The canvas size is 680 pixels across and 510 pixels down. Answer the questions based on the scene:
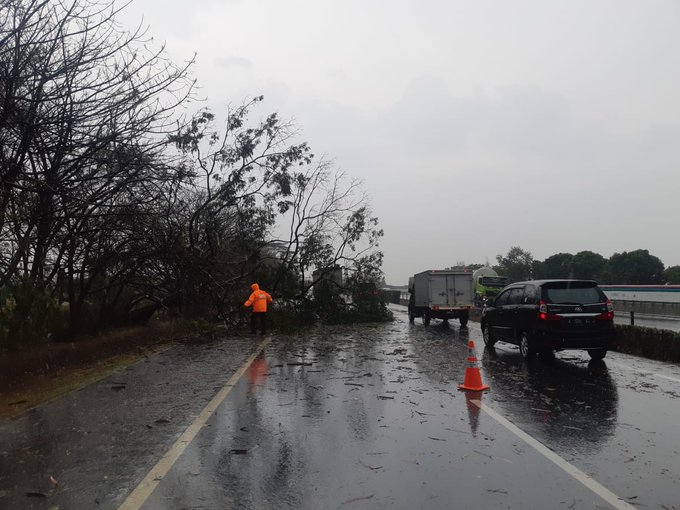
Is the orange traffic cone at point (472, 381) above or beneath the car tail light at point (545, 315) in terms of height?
beneath

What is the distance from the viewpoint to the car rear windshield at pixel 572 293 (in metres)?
12.1

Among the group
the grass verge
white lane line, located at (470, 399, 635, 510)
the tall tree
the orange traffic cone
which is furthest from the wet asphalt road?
the tall tree

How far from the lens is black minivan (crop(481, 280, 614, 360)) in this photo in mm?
11758

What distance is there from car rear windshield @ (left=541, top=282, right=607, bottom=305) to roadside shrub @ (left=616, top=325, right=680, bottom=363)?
225 cm

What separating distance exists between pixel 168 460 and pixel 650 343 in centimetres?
1237

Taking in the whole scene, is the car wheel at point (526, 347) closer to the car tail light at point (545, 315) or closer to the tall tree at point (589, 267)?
the car tail light at point (545, 315)

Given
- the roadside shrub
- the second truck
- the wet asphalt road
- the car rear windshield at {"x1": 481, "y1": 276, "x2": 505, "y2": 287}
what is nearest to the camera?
the wet asphalt road

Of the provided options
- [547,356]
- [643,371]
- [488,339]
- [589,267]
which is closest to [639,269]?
[589,267]

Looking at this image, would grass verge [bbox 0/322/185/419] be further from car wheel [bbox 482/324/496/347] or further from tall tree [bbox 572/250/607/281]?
tall tree [bbox 572/250/607/281]

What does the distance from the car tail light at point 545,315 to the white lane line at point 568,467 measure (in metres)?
5.15

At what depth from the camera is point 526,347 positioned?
1279 centimetres

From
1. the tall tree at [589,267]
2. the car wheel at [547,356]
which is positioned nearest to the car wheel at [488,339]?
the car wheel at [547,356]

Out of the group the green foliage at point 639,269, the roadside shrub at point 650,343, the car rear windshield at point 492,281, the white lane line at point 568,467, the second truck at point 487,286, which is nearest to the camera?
the white lane line at point 568,467

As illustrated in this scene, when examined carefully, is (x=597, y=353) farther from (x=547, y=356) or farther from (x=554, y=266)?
(x=554, y=266)
